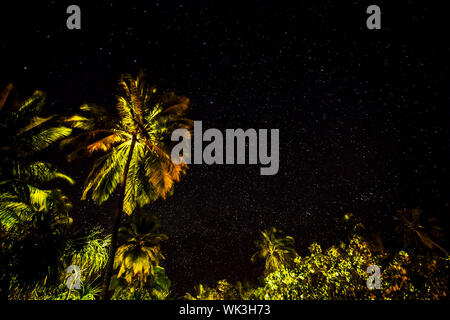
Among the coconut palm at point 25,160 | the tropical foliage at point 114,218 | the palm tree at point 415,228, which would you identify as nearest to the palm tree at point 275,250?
the palm tree at point 415,228

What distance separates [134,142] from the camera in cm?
1002

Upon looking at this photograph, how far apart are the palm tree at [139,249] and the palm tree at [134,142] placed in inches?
262

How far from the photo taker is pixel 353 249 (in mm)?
8953

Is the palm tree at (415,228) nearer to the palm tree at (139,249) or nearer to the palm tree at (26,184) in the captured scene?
the palm tree at (139,249)

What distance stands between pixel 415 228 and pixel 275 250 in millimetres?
16413

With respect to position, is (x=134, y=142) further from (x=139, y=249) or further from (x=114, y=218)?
(x=139, y=249)

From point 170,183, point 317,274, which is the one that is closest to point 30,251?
point 170,183

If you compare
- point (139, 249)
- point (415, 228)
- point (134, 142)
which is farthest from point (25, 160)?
point (415, 228)

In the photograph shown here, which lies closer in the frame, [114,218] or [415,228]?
[114,218]

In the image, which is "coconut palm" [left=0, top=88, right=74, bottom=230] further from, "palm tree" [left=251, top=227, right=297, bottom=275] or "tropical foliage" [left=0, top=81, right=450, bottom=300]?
"palm tree" [left=251, top=227, right=297, bottom=275]

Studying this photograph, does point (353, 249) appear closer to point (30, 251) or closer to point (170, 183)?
point (170, 183)
